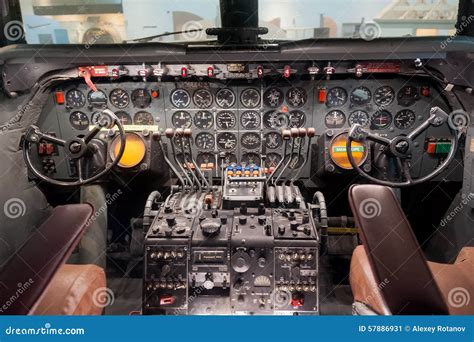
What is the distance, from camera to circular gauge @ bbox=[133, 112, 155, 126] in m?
3.35

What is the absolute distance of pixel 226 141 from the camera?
3.46 m

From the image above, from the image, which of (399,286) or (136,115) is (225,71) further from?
(399,286)

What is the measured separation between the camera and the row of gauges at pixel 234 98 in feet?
10.9

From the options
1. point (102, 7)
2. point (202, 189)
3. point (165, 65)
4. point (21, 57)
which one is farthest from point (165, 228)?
point (102, 7)

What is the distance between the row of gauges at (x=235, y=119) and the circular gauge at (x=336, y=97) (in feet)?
0.84

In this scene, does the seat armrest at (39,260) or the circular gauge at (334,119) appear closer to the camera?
the seat armrest at (39,260)

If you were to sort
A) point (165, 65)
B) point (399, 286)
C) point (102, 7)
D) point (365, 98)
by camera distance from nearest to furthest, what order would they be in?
1. point (399, 286)
2. point (165, 65)
3. point (365, 98)
4. point (102, 7)

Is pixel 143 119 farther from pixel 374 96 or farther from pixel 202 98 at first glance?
pixel 374 96

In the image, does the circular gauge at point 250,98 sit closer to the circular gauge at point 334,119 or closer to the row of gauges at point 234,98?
the row of gauges at point 234,98

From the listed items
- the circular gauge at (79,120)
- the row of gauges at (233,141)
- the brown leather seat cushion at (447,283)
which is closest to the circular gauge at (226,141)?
the row of gauges at (233,141)

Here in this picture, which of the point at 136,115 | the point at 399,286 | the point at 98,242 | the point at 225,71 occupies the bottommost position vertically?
the point at 98,242

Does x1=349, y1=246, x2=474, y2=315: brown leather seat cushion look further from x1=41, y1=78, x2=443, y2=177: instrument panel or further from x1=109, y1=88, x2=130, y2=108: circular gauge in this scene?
x1=109, y1=88, x2=130, y2=108: circular gauge

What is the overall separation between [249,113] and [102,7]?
2.20 m

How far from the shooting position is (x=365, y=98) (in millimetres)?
3258
